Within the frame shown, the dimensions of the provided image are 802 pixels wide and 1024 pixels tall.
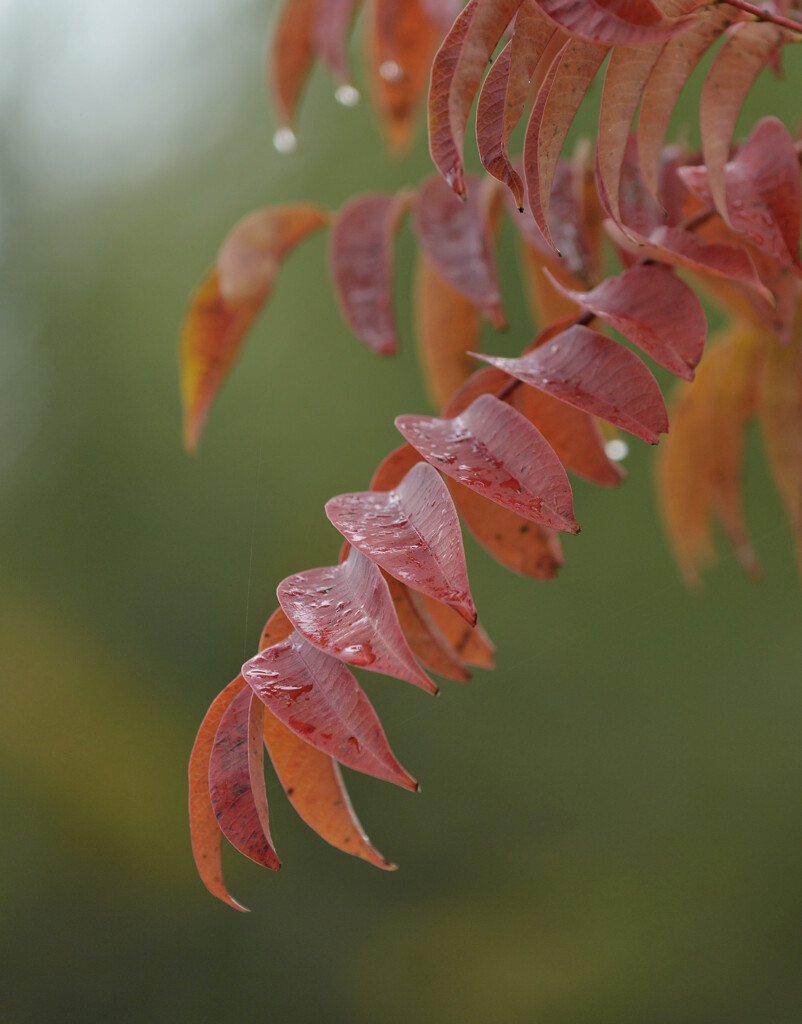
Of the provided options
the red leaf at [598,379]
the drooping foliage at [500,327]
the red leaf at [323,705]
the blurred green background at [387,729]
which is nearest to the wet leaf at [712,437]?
the drooping foliage at [500,327]

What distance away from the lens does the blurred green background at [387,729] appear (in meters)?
1.57

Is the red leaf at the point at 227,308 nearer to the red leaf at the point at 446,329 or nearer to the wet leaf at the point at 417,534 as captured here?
the red leaf at the point at 446,329

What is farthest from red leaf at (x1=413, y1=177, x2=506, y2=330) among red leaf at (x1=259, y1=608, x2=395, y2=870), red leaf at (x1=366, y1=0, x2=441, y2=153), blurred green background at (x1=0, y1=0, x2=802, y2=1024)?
blurred green background at (x1=0, y1=0, x2=802, y2=1024)

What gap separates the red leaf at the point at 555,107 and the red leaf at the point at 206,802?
0.15 meters

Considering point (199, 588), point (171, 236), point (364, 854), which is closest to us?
point (364, 854)

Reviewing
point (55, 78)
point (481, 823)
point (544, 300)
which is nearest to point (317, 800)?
point (544, 300)

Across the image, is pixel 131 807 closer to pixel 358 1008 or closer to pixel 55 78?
pixel 358 1008

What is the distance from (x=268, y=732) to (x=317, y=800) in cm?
2

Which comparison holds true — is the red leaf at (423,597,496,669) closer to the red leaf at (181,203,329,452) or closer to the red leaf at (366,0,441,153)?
the red leaf at (181,203,329,452)

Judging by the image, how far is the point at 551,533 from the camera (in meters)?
0.31

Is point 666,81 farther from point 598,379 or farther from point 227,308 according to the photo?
point 227,308

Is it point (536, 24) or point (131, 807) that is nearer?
point (536, 24)

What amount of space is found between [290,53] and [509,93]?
367 mm

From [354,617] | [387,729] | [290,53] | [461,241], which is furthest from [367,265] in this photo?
[387,729]
